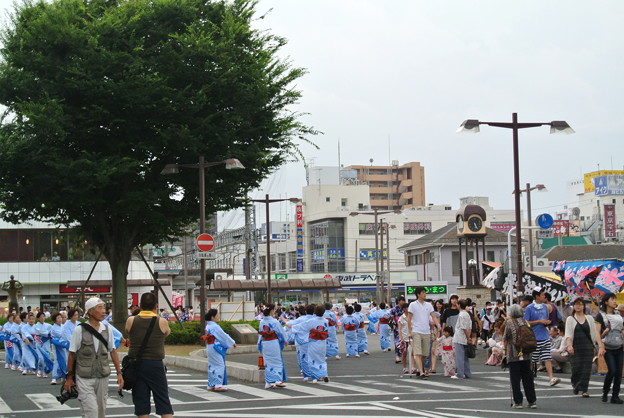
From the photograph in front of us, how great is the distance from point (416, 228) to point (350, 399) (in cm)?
9884

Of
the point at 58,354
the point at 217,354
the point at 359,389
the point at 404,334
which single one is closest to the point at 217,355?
the point at 217,354

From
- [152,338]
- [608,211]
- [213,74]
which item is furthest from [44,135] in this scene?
[608,211]

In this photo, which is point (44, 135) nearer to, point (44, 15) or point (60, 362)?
point (44, 15)

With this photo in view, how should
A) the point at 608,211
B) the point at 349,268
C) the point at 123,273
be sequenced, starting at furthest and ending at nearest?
the point at 349,268
the point at 608,211
the point at 123,273

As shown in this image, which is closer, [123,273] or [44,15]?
[44,15]

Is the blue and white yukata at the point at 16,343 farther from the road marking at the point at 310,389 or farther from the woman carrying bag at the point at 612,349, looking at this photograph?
the woman carrying bag at the point at 612,349

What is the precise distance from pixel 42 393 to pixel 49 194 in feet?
42.5

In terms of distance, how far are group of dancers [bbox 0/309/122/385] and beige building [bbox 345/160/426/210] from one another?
10964 cm

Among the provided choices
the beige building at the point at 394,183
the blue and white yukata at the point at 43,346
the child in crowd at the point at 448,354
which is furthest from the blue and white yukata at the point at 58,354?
the beige building at the point at 394,183

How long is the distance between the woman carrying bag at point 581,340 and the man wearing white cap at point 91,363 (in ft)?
24.8

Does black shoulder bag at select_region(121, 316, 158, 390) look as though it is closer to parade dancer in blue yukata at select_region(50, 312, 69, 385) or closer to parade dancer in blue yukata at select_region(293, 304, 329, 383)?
parade dancer in blue yukata at select_region(293, 304, 329, 383)

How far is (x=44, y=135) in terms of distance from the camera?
1112 inches

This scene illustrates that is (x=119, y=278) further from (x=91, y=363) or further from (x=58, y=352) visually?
(x=91, y=363)

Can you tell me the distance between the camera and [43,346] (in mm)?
22000
